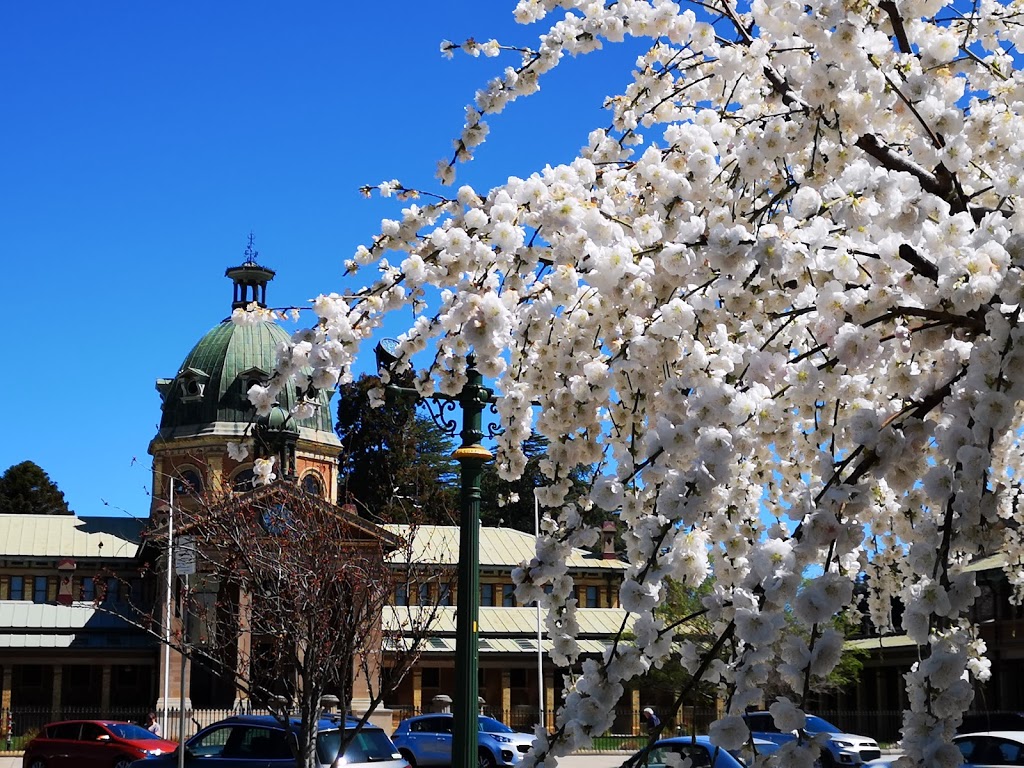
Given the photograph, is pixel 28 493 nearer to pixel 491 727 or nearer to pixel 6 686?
pixel 6 686

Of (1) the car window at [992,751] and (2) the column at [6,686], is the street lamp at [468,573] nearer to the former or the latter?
(1) the car window at [992,751]

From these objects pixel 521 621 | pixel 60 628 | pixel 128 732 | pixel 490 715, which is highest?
pixel 521 621

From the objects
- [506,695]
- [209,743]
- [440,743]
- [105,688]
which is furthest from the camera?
[506,695]

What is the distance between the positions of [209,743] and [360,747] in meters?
2.87

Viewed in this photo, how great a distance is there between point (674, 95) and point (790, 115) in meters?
1.38

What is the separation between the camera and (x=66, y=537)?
5812cm

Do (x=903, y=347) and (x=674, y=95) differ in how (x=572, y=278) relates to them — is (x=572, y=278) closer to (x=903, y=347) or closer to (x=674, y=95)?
(x=903, y=347)

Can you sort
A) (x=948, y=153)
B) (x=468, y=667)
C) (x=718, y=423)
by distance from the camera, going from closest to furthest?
(x=718, y=423)
(x=948, y=153)
(x=468, y=667)

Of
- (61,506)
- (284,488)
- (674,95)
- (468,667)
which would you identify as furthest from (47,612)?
(674,95)

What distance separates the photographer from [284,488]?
18.4m

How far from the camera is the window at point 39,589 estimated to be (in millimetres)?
55688

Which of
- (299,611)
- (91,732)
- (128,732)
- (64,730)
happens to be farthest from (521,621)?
(299,611)

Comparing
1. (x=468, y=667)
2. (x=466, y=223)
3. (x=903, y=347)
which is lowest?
(x=468, y=667)

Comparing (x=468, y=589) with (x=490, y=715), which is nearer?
(x=468, y=589)
